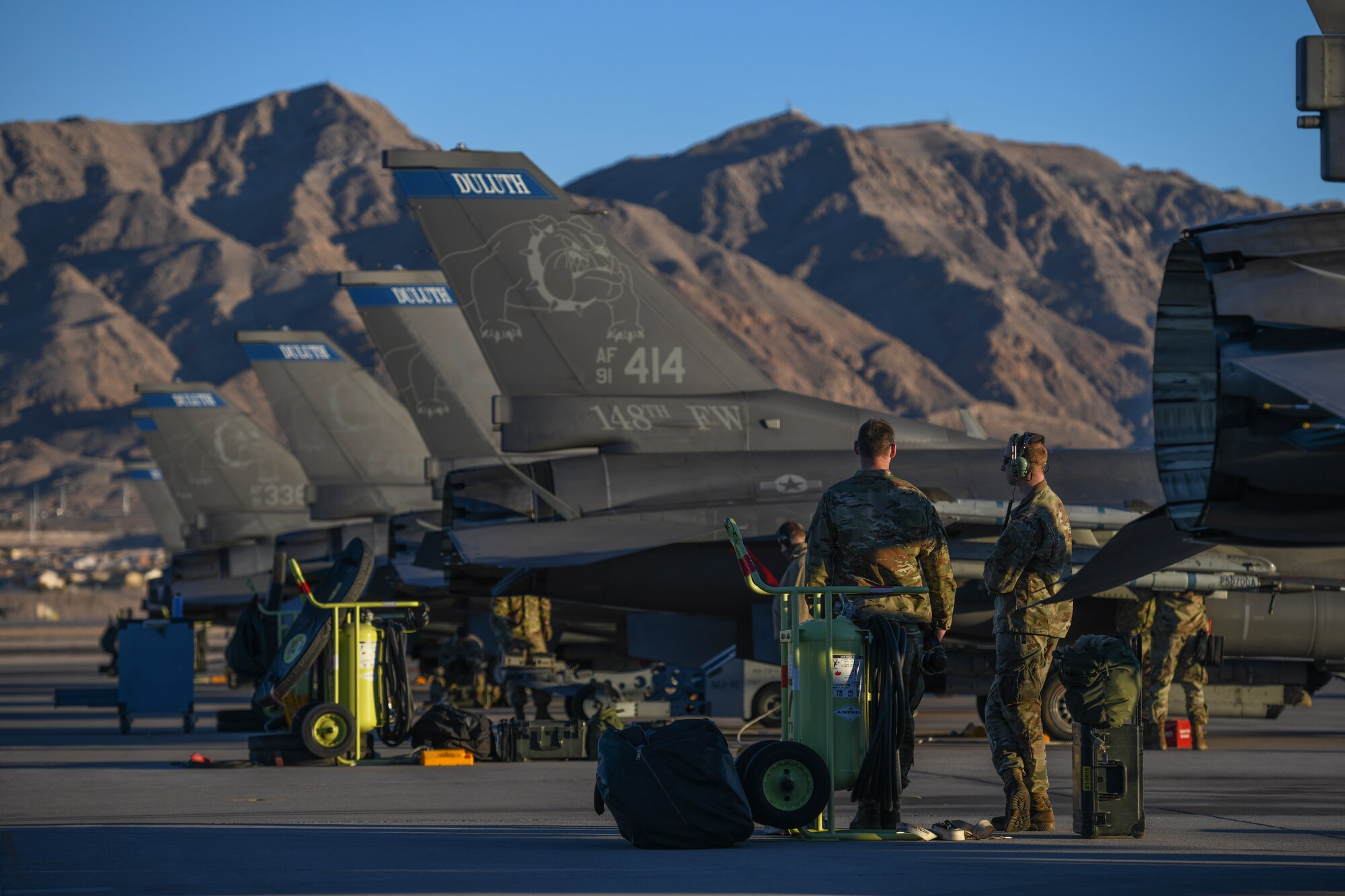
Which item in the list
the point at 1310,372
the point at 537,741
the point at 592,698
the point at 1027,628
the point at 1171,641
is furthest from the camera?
the point at 592,698

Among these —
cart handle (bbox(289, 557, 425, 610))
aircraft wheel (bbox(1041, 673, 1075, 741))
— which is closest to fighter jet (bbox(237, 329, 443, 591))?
cart handle (bbox(289, 557, 425, 610))

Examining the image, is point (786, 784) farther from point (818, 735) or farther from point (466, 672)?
point (466, 672)

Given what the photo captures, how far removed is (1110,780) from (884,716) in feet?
4.13

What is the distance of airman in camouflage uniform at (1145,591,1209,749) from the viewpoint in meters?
14.4

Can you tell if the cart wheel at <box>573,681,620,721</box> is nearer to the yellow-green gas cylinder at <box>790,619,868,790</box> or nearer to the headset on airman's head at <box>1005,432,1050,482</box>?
the headset on airman's head at <box>1005,432,1050,482</box>

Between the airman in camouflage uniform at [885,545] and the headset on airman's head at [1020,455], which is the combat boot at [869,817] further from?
the headset on airman's head at [1020,455]

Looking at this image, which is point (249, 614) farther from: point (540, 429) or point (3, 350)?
point (3, 350)

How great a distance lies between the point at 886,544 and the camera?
847 centimetres

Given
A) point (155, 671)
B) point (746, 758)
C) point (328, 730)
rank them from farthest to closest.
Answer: point (155, 671) < point (328, 730) < point (746, 758)

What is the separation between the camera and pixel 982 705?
15883mm

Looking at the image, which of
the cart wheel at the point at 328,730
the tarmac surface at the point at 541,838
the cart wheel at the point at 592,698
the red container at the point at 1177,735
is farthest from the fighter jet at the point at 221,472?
the red container at the point at 1177,735

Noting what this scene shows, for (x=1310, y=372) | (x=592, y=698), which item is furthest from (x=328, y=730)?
(x=1310, y=372)

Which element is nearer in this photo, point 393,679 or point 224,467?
point 393,679

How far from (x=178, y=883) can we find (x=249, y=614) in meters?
12.8
